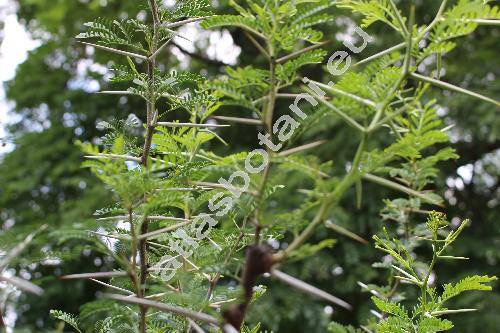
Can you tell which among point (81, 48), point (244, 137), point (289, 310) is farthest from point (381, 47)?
point (81, 48)

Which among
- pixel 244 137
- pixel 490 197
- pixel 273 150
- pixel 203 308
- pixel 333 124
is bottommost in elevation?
pixel 490 197

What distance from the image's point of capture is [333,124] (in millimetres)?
3732

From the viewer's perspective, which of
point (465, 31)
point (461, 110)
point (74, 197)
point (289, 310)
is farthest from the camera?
point (74, 197)

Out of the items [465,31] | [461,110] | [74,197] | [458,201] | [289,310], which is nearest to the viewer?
[465,31]

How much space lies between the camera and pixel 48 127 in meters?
5.02

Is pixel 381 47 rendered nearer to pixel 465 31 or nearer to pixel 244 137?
pixel 244 137

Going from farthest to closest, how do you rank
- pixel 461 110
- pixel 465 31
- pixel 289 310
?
pixel 461 110, pixel 289 310, pixel 465 31

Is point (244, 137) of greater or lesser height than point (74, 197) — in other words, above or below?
above

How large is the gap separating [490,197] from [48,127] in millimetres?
3765

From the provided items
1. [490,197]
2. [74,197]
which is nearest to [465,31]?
[490,197]

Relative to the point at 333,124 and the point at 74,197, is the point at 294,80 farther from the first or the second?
the point at 74,197

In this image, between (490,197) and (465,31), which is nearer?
(465,31)

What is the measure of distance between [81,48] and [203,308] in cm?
490

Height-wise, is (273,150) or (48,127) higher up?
(273,150)
